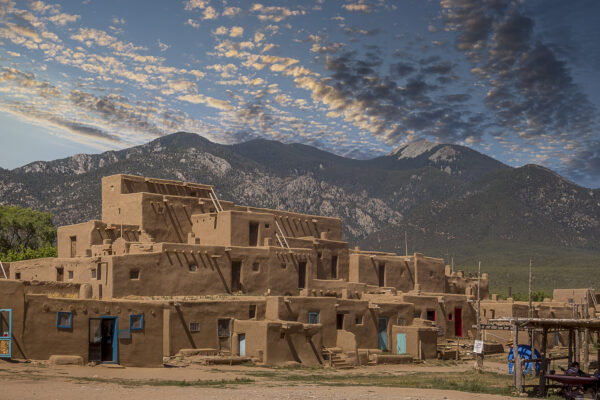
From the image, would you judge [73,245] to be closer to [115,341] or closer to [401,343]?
[115,341]

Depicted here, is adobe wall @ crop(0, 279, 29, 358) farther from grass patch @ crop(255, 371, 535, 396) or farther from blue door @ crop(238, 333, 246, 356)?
blue door @ crop(238, 333, 246, 356)

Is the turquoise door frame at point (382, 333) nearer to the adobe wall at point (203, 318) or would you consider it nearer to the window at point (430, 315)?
the window at point (430, 315)

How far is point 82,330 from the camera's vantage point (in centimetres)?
2839

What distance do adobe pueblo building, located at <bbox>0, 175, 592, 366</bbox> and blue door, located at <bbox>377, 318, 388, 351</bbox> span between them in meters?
0.12

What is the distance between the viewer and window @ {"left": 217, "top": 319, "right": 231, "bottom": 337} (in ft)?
122

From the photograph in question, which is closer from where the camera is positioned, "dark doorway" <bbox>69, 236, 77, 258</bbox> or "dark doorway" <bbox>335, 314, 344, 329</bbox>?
"dark doorway" <bbox>335, 314, 344, 329</bbox>

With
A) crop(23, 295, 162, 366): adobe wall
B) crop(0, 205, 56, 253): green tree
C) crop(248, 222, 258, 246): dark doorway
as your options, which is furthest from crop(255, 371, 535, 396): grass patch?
crop(0, 205, 56, 253): green tree

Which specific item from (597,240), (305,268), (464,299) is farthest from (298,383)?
(597,240)

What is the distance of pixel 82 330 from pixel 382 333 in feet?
70.5

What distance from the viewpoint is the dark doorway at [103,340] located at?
95.2 feet

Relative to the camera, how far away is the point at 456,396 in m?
24.1

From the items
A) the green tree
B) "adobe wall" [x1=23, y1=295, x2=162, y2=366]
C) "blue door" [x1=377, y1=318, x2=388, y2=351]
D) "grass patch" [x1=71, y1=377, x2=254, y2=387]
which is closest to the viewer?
"grass patch" [x1=71, y1=377, x2=254, y2=387]

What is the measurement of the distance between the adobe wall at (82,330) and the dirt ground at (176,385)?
98 centimetres

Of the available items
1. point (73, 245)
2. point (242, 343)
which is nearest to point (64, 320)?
point (242, 343)
